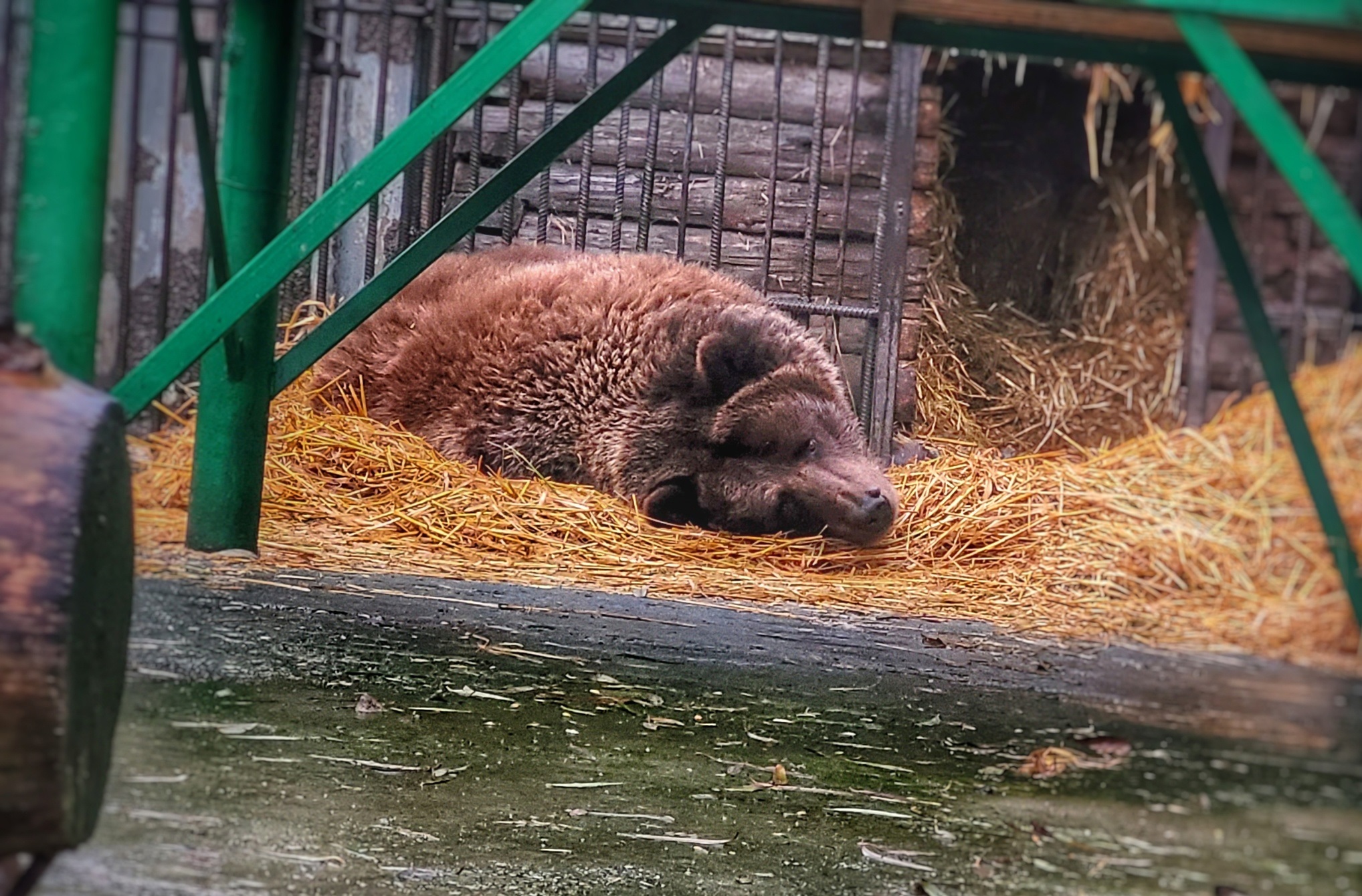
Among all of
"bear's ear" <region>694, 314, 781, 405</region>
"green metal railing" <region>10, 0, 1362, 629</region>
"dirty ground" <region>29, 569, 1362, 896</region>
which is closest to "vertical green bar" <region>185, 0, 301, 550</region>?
"green metal railing" <region>10, 0, 1362, 629</region>

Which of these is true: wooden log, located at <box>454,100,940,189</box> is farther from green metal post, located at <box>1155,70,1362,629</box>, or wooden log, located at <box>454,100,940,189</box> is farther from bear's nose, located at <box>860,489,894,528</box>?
bear's nose, located at <box>860,489,894,528</box>

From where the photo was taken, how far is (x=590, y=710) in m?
3.60

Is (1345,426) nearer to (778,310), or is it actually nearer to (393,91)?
(778,310)

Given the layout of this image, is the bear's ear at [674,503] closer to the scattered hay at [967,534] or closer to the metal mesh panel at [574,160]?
the scattered hay at [967,534]

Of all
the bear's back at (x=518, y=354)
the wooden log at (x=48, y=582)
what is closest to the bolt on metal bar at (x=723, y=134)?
the bear's back at (x=518, y=354)

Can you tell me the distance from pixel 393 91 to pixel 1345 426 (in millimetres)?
2781

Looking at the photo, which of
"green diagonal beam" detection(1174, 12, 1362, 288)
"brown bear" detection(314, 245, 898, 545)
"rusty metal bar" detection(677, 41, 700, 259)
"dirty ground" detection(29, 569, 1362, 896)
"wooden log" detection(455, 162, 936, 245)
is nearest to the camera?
"green diagonal beam" detection(1174, 12, 1362, 288)

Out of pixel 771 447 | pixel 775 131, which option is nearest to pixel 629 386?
pixel 771 447

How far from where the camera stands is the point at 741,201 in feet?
10.4

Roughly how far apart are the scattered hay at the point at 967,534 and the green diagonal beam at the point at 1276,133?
1.25 ft

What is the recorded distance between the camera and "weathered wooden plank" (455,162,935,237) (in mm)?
3084

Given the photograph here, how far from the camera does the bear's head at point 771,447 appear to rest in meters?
3.26

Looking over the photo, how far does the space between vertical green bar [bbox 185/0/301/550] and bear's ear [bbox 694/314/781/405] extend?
1.35 metres

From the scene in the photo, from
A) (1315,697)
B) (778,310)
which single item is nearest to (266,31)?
(778,310)
